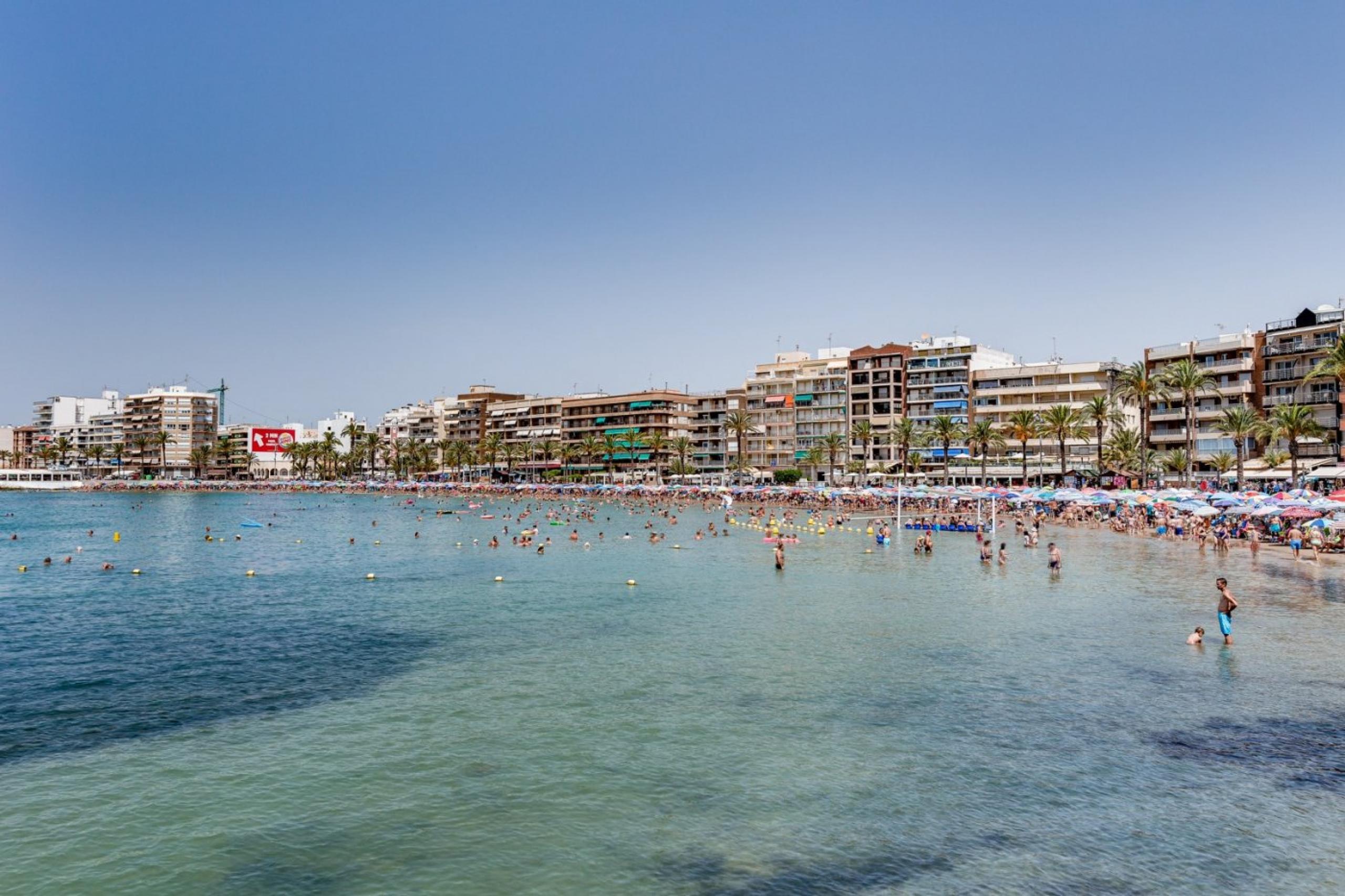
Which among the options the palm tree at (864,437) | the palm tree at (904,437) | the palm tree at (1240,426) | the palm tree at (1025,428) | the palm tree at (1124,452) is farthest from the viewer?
the palm tree at (864,437)

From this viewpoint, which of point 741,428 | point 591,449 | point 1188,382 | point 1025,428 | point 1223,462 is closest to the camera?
point 1188,382

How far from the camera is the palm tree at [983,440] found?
103 meters

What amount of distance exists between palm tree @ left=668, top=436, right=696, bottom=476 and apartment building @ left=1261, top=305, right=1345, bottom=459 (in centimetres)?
8118

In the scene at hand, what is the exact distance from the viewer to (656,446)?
15100 centimetres

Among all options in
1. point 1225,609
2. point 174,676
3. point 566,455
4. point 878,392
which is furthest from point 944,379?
point 174,676

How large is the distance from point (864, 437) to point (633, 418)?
47339mm

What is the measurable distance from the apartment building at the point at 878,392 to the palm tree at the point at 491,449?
236ft

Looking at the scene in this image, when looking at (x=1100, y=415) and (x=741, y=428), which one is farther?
(x=741, y=428)

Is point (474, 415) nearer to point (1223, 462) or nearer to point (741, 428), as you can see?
point (741, 428)

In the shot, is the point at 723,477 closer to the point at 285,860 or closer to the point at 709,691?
the point at 709,691

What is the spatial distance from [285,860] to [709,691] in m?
10.6

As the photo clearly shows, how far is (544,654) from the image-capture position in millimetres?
25500

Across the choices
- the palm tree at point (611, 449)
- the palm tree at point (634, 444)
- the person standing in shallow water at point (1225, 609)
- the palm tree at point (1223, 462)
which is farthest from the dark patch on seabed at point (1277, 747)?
the palm tree at point (611, 449)

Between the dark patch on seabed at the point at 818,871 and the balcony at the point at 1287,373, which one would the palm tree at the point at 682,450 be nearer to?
the balcony at the point at 1287,373
